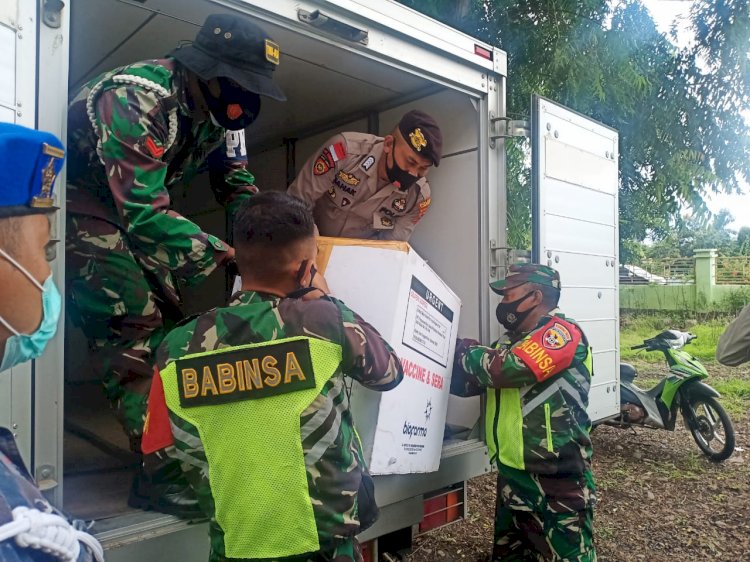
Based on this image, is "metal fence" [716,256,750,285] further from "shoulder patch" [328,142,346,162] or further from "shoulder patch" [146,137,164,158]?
"shoulder patch" [146,137,164,158]

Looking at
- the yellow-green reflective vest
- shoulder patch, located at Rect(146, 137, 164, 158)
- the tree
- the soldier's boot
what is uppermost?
the tree

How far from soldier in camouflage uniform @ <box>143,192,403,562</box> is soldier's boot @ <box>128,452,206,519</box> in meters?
0.17

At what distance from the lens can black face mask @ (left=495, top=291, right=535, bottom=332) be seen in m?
2.50

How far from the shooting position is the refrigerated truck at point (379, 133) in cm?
147

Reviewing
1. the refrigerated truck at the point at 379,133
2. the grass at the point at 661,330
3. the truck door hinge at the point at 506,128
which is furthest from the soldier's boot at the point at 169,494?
the grass at the point at 661,330

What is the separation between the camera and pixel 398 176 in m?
2.78

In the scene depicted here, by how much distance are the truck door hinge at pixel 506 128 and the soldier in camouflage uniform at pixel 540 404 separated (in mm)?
557

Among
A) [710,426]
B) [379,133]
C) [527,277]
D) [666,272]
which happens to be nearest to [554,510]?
[527,277]

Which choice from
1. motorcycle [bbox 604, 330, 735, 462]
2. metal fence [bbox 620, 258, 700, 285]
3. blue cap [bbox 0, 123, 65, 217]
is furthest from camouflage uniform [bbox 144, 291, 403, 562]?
metal fence [bbox 620, 258, 700, 285]

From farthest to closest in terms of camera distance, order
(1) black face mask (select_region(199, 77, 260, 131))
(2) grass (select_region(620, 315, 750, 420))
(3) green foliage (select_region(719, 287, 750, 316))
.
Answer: (3) green foliage (select_region(719, 287, 750, 316)), (2) grass (select_region(620, 315, 750, 420)), (1) black face mask (select_region(199, 77, 260, 131))

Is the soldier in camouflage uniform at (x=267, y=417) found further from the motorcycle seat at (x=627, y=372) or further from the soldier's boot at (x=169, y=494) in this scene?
the motorcycle seat at (x=627, y=372)

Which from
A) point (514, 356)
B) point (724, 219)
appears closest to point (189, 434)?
point (514, 356)

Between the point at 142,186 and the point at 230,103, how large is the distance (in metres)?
0.39

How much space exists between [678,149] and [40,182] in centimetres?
683
